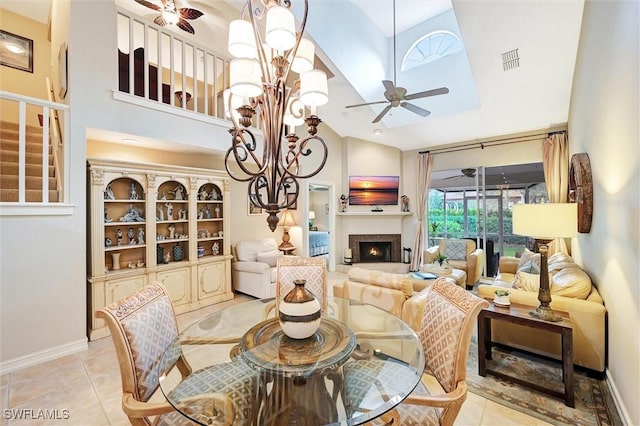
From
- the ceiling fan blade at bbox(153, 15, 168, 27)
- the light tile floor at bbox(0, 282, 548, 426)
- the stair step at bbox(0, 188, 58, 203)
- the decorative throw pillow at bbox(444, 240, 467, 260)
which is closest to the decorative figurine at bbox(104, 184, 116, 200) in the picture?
the stair step at bbox(0, 188, 58, 203)

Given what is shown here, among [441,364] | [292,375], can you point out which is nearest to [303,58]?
[292,375]

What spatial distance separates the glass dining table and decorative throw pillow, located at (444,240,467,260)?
12.9 ft

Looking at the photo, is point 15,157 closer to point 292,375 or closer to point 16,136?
point 16,136

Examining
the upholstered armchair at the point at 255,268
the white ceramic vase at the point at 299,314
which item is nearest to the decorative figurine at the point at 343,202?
the upholstered armchair at the point at 255,268

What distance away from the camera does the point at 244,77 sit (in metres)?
1.51

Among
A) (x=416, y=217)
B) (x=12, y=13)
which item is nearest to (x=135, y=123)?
Answer: (x=12, y=13)

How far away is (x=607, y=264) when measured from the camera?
7.22 feet

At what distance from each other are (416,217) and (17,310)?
6396 mm

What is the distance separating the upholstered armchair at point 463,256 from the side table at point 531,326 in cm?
248

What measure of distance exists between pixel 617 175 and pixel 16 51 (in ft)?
25.0

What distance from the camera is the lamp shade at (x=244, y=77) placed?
150 cm

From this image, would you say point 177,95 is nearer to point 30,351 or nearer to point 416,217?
point 30,351

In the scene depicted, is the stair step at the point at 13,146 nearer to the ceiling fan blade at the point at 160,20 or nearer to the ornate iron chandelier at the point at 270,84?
the ceiling fan blade at the point at 160,20

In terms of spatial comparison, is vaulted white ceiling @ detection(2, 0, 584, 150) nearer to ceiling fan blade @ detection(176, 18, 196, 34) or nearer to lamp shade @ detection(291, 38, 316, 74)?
ceiling fan blade @ detection(176, 18, 196, 34)
